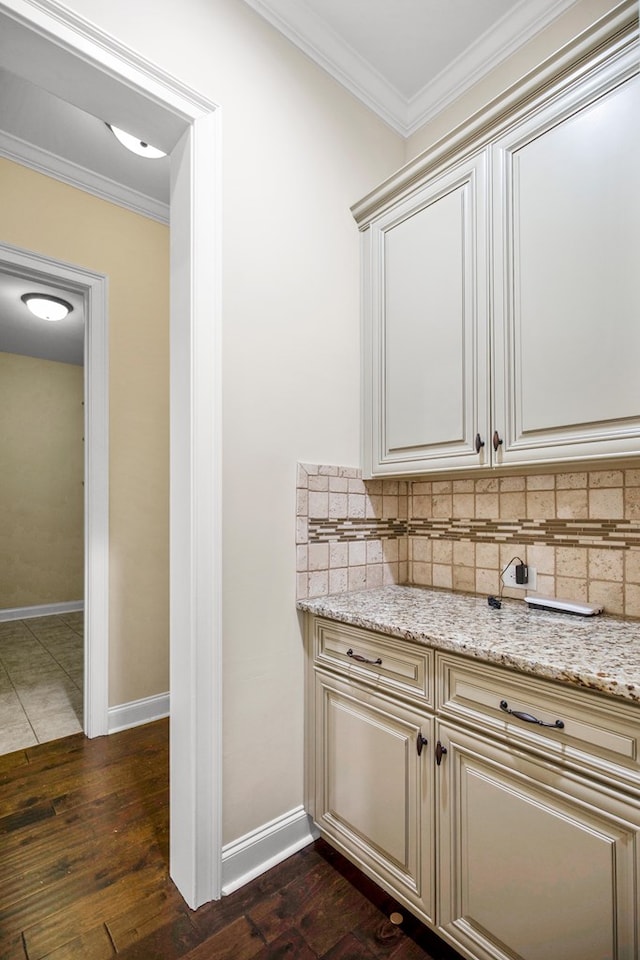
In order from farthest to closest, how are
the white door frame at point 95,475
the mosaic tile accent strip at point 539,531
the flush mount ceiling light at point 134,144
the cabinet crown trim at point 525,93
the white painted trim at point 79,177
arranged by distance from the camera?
the white door frame at point 95,475, the white painted trim at point 79,177, the flush mount ceiling light at point 134,144, the mosaic tile accent strip at point 539,531, the cabinet crown trim at point 525,93

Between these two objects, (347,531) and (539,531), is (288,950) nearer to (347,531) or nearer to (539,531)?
(347,531)

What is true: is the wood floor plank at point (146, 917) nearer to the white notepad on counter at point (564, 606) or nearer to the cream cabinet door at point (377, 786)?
the cream cabinet door at point (377, 786)

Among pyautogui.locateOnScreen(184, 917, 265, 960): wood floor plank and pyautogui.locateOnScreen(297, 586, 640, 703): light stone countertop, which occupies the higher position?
pyautogui.locateOnScreen(297, 586, 640, 703): light stone countertop

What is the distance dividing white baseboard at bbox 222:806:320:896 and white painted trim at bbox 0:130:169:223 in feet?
9.73

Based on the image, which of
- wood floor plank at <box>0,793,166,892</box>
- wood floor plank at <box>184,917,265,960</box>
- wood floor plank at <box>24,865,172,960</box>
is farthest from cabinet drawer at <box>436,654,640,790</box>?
wood floor plank at <box>0,793,166,892</box>

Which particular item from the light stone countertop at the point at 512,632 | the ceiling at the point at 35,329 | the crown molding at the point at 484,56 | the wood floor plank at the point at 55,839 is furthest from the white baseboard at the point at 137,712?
the crown molding at the point at 484,56

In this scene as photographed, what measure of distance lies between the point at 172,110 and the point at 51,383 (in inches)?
175

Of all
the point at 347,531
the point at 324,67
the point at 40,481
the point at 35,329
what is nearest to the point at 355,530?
the point at 347,531

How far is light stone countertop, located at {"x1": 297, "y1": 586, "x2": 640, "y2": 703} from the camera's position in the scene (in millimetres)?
916

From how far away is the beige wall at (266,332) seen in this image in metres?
1.42

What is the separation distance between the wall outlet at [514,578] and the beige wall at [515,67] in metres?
1.59

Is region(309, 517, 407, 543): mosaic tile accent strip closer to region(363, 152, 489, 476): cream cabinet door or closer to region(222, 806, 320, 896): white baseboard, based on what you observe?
region(363, 152, 489, 476): cream cabinet door

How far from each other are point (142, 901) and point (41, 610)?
4.33m

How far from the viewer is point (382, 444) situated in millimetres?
1759
